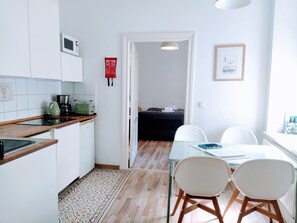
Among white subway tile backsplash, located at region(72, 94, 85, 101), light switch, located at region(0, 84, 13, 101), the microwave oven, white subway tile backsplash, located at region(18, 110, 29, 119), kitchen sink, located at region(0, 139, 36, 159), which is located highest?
the microwave oven

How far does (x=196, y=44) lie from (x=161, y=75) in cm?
453

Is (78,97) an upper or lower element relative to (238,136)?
upper

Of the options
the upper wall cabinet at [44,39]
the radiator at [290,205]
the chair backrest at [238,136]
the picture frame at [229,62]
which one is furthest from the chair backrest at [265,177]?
the upper wall cabinet at [44,39]

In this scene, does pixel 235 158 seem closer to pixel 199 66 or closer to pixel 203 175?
pixel 203 175

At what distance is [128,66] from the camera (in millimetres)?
3338

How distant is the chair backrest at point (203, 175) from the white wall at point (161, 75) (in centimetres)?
588

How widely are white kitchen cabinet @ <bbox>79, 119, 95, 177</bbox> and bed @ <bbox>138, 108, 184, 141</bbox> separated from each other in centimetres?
215

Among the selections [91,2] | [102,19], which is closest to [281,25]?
[102,19]

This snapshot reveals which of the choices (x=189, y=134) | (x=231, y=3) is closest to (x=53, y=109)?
(x=189, y=134)

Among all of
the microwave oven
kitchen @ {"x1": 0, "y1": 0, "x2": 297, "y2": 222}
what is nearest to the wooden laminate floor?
kitchen @ {"x1": 0, "y1": 0, "x2": 297, "y2": 222}

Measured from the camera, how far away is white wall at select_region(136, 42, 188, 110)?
7.49m

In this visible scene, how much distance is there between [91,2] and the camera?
3.34 meters

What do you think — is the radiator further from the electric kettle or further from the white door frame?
the electric kettle

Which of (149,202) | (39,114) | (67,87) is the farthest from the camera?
(67,87)
